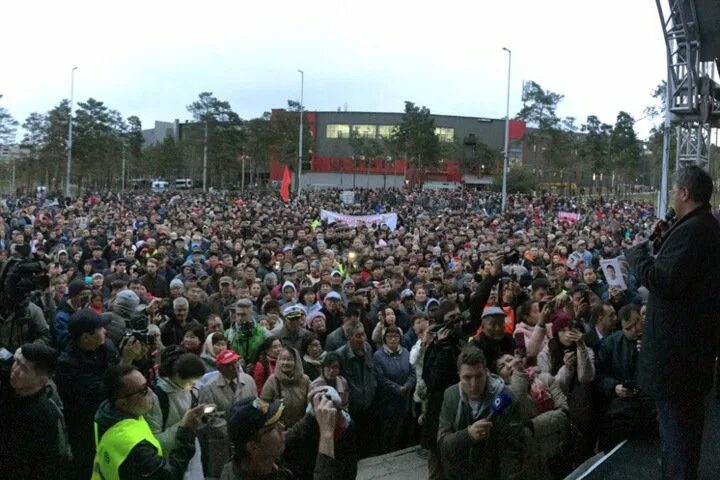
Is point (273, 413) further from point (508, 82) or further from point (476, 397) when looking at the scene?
point (508, 82)

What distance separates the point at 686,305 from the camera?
2877 millimetres

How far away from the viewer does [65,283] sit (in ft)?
28.3

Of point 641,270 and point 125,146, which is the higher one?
point 125,146

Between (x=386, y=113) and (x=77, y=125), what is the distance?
4056 centimetres

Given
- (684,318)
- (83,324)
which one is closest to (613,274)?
(684,318)

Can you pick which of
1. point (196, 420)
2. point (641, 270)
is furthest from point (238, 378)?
point (641, 270)

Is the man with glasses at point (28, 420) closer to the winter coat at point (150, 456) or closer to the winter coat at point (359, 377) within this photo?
the winter coat at point (150, 456)

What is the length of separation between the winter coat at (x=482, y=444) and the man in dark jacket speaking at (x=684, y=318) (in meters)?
0.80

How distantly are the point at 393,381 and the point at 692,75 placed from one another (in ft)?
32.5

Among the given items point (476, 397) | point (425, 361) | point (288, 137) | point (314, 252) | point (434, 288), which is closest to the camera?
point (476, 397)

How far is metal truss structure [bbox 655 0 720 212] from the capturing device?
12250mm

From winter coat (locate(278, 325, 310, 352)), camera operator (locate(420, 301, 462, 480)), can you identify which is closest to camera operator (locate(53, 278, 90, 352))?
winter coat (locate(278, 325, 310, 352))

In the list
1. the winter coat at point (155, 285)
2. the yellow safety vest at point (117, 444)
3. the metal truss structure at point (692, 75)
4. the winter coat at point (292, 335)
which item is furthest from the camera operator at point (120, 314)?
the metal truss structure at point (692, 75)

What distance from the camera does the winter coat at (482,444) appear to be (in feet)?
11.6
